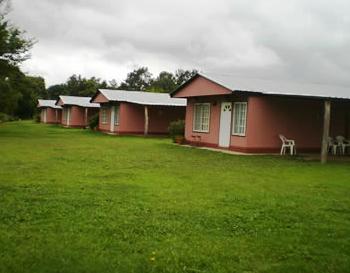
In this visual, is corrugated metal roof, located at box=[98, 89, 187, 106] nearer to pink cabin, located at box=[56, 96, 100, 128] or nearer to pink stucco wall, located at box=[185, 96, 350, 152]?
pink stucco wall, located at box=[185, 96, 350, 152]

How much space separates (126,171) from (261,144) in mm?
9509

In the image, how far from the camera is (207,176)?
12.8 m

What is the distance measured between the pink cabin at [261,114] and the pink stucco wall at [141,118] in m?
10.7

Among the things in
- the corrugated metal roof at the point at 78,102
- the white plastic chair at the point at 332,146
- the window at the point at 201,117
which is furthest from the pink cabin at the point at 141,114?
the white plastic chair at the point at 332,146

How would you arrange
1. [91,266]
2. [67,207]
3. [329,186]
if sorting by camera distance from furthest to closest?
[329,186]
[67,207]
[91,266]

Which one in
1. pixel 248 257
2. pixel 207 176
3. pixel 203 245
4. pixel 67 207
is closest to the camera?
pixel 248 257

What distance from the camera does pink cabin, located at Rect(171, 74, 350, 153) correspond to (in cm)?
2106

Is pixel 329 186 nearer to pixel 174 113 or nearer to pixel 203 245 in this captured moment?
pixel 203 245

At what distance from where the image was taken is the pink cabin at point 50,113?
62369 mm

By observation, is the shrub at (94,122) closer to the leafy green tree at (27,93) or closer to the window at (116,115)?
the window at (116,115)

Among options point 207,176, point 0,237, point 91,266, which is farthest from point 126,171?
point 91,266

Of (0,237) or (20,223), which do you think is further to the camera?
(20,223)

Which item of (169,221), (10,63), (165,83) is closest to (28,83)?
(10,63)

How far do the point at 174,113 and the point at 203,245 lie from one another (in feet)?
99.5
